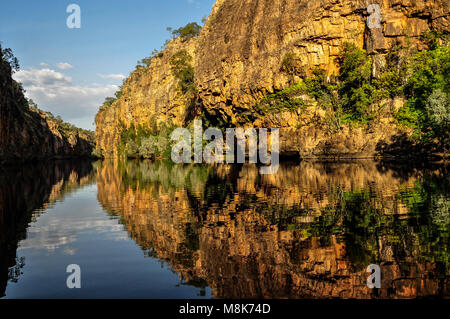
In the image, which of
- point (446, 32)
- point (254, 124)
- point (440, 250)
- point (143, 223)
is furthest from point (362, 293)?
point (254, 124)

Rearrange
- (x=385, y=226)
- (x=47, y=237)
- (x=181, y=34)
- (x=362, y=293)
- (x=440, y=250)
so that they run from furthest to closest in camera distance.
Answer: (x=181, y=34) → (x=47, y=237) → (x=385, y=226) → (x=440, y=250) → (x=362, y=293)

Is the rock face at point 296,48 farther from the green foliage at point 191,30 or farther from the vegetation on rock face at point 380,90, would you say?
the green foliage at point 191,30

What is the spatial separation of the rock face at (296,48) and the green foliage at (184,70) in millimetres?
14400

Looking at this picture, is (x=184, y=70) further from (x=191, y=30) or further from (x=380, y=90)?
(x=380, y=90)

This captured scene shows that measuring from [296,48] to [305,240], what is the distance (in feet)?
155

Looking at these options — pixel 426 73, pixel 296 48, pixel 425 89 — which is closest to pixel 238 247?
pixel 425 89

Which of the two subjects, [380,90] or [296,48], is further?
[296,48]

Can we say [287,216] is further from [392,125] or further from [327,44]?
[327,44]

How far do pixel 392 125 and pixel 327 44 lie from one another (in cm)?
1602

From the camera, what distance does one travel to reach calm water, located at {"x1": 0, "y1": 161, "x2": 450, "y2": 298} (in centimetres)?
626

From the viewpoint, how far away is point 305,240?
29.4 ft

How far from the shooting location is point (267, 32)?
5591cm

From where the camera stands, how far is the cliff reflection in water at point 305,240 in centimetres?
621

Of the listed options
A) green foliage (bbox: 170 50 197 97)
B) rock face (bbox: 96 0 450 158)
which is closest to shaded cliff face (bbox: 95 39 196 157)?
green foliage (bbox: 170 50 197 97)
